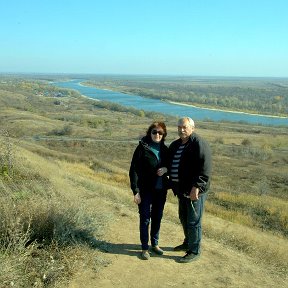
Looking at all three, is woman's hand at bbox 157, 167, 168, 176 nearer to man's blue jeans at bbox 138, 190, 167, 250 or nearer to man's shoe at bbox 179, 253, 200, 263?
man's blue jeans at bbox 138, 190, 167, 250

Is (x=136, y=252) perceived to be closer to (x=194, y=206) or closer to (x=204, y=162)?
(x=194, y=206)

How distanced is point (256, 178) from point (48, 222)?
22621mm

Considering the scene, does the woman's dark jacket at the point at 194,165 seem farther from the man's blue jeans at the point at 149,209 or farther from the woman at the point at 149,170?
the man's blue jeans at the point at 149,209

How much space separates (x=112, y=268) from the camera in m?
5.19

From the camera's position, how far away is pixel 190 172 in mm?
5195

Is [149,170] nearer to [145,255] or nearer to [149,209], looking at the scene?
[149,209]

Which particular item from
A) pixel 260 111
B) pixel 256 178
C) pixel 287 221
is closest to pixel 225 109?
pixel 260 111

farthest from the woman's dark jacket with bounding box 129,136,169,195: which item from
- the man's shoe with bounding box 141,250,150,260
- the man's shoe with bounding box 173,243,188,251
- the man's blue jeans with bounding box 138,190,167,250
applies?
the man's shoe with bounding box 173,243,188,251

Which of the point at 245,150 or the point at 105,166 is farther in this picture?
the point at 245,150

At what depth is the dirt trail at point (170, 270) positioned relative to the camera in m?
4.90

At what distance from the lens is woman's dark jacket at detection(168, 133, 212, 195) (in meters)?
5.06

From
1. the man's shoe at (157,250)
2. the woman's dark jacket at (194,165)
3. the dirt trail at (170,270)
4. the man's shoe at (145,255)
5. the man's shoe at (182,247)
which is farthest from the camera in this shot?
the man's shoe at (182,247)

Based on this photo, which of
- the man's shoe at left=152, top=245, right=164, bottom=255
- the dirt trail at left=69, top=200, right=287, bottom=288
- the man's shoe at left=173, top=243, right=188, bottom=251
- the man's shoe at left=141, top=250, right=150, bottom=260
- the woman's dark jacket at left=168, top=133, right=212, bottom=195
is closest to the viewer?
the dirt trail at left=69, top=200, right=287, bottom=288

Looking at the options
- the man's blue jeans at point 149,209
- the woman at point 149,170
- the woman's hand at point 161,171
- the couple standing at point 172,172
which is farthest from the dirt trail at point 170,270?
the woman's hand at point 161,171
